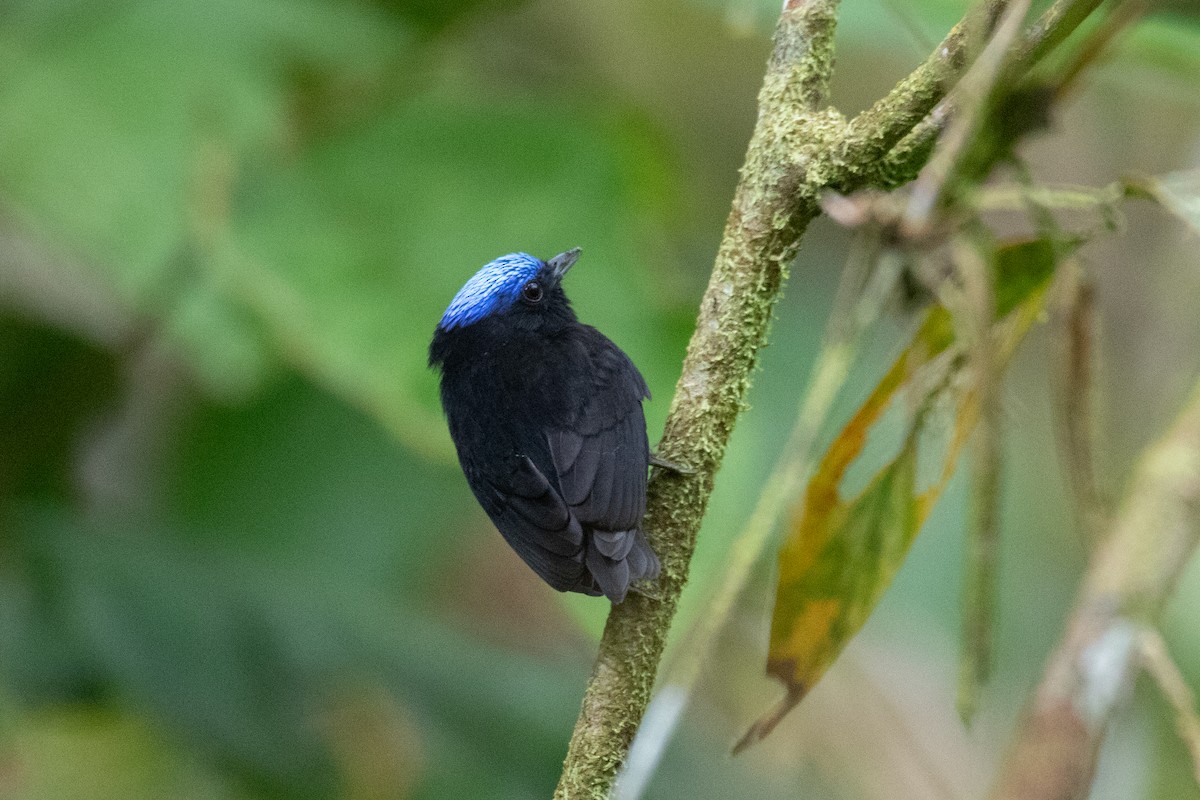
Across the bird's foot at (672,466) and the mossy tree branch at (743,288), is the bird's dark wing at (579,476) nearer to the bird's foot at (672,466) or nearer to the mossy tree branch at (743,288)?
the bird's foot at (672,466)

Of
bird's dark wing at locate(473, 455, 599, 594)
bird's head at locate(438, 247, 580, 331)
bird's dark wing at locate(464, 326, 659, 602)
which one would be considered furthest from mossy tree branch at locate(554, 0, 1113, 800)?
bird's head at locate(438, 247, 580, 331)

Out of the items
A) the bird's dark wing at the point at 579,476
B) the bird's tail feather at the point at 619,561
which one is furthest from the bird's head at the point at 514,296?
the bird's tail feather at the point at 619,561

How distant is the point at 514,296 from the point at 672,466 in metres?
1.23

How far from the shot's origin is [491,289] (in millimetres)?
3146

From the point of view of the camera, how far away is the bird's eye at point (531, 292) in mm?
3148

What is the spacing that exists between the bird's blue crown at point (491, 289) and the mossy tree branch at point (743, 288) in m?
1.18

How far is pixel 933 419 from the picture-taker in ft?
5.83

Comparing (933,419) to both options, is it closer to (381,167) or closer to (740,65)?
(381,167)

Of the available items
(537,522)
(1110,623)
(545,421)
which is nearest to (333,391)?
(545,421)

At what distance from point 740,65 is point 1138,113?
5.74ft

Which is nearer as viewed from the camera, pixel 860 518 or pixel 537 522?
pixel 860 518

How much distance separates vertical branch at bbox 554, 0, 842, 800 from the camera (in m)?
1.79

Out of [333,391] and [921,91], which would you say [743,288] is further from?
[333,391]

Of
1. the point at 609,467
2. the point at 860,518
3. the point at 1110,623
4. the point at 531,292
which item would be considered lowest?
the point at 1110,623
